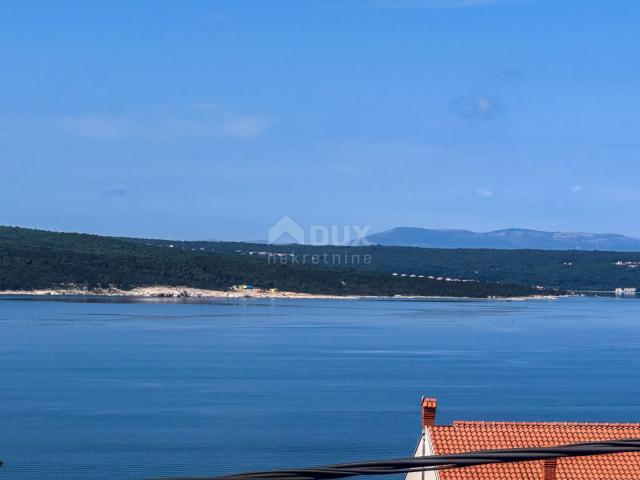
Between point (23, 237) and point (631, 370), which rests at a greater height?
point (23, 237)

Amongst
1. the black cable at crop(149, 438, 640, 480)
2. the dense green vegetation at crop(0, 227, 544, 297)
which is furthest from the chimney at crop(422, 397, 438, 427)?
the dense green vegetation at crop(0, 227, 544, 297)

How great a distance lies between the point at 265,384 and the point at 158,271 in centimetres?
8829

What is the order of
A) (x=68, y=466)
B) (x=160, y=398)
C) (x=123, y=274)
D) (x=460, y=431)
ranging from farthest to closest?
(x=123, y=274) → (x=160, y=398) → (x=68, y=466) → (x=460, y=431)

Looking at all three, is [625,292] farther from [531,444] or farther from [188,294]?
[531,444]

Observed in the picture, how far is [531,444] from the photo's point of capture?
52.6 feet

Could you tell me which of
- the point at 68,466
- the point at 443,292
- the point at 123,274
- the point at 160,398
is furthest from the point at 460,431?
the point at 443,292

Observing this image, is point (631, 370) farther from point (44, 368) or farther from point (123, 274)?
point (123, 274)

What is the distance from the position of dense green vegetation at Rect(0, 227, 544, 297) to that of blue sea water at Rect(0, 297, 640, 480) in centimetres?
2810

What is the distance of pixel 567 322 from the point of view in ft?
345

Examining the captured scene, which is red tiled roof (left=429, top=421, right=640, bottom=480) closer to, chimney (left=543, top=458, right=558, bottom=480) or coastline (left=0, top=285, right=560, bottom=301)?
chimney (left=543, top=458, right=558, bottom=480)

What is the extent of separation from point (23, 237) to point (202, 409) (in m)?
117

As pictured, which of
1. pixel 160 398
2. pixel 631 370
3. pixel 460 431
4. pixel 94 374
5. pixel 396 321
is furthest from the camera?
pixel 396 321

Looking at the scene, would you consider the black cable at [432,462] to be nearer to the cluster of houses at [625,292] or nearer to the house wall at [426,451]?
the house wall at [426,451]

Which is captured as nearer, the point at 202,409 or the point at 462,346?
the point at 202,409
